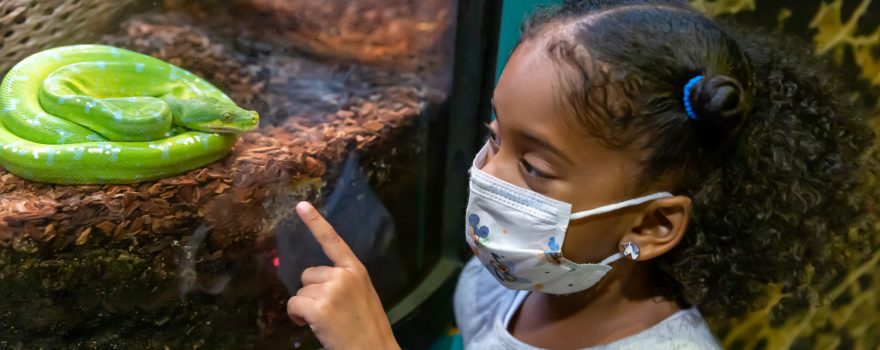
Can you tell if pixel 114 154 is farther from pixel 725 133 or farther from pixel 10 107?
pixel 725 133

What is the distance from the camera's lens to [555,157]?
1102 mm

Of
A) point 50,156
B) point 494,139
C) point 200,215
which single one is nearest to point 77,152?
point 50,156

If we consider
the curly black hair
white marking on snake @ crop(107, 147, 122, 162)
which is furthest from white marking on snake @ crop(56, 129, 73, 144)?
the curly black hair

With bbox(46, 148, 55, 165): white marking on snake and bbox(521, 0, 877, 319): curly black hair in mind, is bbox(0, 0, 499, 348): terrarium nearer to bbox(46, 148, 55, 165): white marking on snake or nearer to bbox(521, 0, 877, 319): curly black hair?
bbox(46, 148, 55, 165): white marking on snake

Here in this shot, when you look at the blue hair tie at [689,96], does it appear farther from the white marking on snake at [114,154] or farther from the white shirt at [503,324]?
the white marking on snake at [114,154]

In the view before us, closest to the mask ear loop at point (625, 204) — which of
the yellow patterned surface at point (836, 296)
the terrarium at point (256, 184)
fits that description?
the yellow patterned surface at point (836, 296)

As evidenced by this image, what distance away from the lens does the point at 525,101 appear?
110 cm

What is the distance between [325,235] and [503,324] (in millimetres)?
480

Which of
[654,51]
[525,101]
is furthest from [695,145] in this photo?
[525,101]

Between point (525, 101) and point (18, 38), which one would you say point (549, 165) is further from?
point (18, 38)

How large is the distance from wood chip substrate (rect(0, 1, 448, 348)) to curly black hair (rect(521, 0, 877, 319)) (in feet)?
2.32

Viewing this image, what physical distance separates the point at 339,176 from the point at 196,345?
1.72ft

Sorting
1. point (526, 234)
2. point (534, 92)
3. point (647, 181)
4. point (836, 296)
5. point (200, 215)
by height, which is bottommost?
point (836, 296)

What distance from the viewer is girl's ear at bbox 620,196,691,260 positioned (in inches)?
45.5
